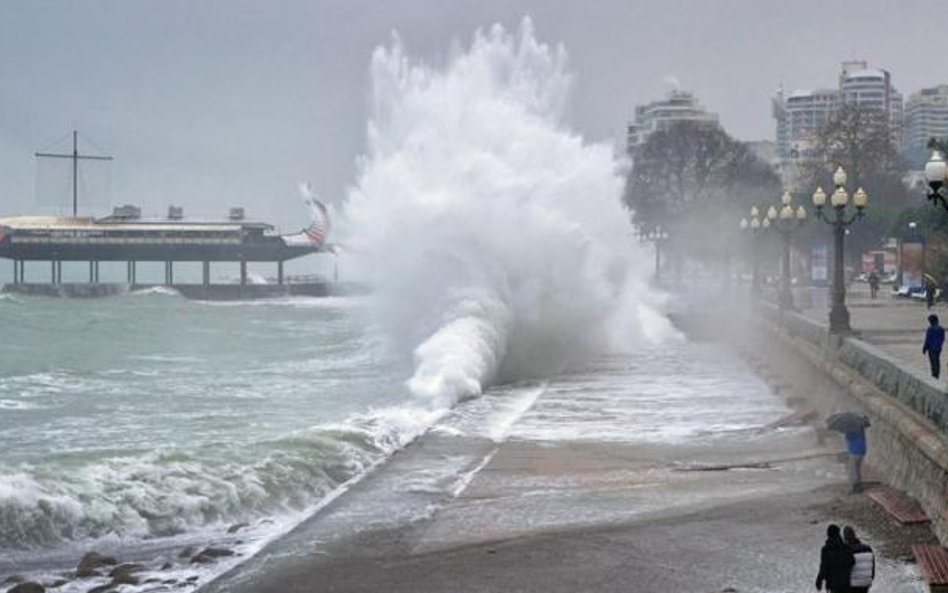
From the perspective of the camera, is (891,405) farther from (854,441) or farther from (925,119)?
(925,119)

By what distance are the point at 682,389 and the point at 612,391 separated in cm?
129

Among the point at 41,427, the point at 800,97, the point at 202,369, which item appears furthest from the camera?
the point at 800,97

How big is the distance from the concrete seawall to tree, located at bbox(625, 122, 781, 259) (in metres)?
50.5

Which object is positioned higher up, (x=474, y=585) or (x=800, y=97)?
(x=800, y=97)

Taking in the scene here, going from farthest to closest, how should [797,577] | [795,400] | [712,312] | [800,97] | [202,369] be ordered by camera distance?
[800,97] < [712,312] < [202,369] < [795,400] < [797,577]

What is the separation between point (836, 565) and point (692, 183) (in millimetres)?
71237

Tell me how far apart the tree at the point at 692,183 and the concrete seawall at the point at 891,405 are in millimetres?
50488

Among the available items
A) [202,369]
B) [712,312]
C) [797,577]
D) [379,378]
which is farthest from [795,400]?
[712,312]

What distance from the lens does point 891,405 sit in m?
14.2

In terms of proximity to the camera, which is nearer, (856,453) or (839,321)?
(856,453)

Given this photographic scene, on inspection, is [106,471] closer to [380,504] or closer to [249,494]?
[249,494]

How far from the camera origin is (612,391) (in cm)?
2445

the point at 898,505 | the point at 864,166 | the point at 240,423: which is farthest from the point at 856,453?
the point at 864,166

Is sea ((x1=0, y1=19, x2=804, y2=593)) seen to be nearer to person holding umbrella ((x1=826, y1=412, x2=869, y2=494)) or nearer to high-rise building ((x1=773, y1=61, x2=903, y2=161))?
person holding umbrella ((x1=826, y1=412, x2=869, y2=494))
